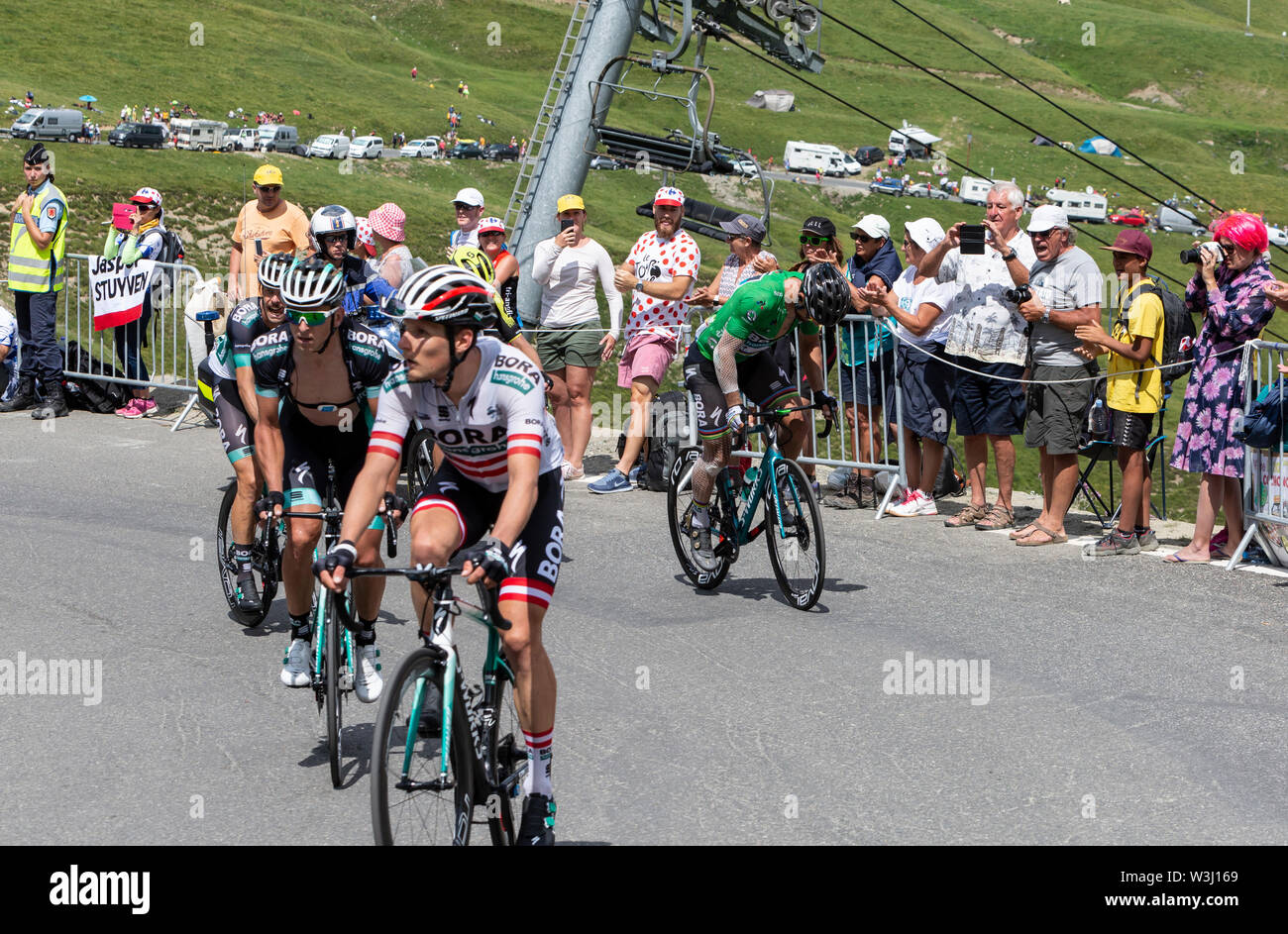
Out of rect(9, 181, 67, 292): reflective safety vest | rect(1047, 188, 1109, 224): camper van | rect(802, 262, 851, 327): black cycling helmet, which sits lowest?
rect(802, 262, 851, 327): black cycling helmet

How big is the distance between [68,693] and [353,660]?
5.56ft

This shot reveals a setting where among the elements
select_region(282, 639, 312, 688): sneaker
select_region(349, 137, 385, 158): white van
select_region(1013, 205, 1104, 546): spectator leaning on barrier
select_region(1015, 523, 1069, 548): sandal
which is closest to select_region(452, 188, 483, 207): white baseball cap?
select_region(1013, 205, 1104, 546): spectator leaning on barrier

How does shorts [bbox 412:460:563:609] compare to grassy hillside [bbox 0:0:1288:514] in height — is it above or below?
below

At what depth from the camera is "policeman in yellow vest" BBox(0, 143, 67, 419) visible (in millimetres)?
15086

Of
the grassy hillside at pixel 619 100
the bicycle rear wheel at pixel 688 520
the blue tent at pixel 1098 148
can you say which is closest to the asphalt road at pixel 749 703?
the bicycle rear wheel at pixel 688 520

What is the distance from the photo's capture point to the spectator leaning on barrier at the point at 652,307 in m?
12.5

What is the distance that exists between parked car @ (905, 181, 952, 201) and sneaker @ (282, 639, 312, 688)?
3459 inches

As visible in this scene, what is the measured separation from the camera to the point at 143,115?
233 feet

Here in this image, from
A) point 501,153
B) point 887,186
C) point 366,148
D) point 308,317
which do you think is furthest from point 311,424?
point 887,186

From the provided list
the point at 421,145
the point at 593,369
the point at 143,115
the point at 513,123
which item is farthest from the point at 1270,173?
the point at 593,369

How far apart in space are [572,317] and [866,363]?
2577 millimetres

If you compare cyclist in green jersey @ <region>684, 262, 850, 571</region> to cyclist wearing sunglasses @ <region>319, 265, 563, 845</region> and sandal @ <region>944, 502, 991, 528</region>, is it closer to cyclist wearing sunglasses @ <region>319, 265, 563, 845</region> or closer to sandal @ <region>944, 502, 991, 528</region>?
sandal @ <region>944, 502, 991, 528</region>

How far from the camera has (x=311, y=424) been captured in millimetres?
7156

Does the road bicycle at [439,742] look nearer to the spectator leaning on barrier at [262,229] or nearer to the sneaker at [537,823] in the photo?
the sneaker at [537,823]
